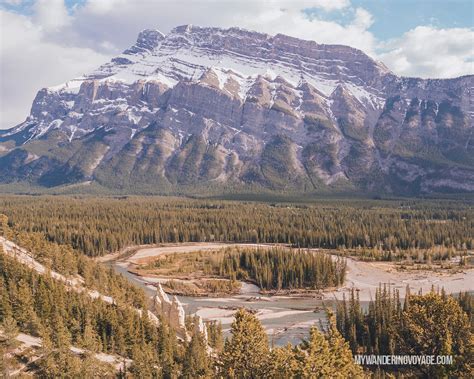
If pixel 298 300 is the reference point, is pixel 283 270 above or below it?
above

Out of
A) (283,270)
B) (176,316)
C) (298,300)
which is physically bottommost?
(298,300)

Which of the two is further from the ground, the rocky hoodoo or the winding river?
the rocky hoodoo

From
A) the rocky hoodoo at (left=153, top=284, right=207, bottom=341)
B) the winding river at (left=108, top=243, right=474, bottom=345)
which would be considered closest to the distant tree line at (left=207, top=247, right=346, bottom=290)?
the winding river at (left=108, top=243, right=474, bottom=345)

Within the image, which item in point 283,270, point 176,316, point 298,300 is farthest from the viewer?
point 283,270

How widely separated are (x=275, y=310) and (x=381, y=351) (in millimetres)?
41181

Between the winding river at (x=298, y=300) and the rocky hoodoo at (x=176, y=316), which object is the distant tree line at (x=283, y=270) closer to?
the winding river at (x=298, y=300)

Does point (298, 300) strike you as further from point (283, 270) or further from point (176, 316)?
point (176, 316)

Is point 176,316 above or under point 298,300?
above

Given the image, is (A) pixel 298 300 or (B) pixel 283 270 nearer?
(A) pixel 298 300

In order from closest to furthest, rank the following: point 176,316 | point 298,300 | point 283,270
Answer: point 176,316 < point 298,300 < point 283,270

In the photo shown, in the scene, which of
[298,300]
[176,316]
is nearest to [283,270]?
[298,300]

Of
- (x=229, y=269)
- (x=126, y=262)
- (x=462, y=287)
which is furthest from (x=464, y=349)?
(x=126, y=262)

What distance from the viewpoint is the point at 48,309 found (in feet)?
260

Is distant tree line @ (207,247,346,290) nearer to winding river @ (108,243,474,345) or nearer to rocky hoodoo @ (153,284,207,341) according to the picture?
winding river @ (108,243,474,345)
